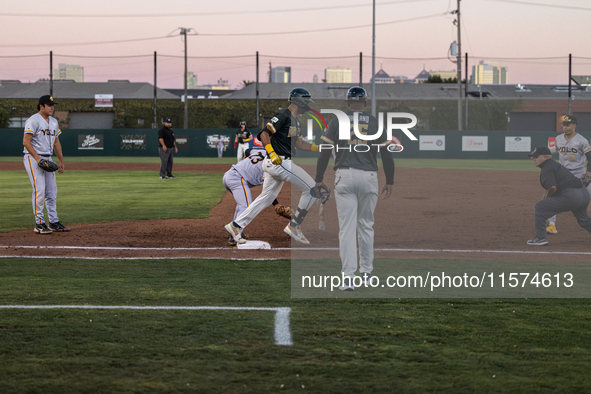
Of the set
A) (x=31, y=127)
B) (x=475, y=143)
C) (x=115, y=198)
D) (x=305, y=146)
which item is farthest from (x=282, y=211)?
(x=475, y=143)

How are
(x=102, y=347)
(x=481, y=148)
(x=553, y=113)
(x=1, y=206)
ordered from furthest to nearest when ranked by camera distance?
(x=553, y=113) → (x=481, y=148) → (x=1, y=206) → (x=102, y=347)

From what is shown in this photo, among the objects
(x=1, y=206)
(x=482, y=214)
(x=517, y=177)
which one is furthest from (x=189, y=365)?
(x=517, y=177)

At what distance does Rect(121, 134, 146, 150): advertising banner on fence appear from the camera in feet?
140

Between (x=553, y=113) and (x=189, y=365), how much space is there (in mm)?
69103

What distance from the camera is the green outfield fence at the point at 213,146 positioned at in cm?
4016

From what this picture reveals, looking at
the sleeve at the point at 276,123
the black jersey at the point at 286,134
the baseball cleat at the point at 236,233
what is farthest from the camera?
the baseball cleat at the point at 236,233

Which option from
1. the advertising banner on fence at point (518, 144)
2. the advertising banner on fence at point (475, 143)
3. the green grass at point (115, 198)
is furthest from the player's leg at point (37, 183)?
the advertising banner on fence at point (518, 144)

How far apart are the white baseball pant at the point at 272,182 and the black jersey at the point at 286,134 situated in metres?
0.16

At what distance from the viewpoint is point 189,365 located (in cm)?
388

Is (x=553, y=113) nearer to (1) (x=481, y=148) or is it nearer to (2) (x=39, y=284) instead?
(1) (x=481, y=148)

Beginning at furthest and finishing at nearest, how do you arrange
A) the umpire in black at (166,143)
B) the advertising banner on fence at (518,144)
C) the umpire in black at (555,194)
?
the advertising banner on fence at (518,144), the umpire in black at (166,143), the umpire in black at (555,194)

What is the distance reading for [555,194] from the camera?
30.8ft

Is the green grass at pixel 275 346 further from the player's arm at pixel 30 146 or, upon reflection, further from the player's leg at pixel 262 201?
the player's arm at pixel 30 146

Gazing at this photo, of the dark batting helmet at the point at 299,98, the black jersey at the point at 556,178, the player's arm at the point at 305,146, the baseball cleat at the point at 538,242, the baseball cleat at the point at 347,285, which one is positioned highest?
the dark batting helmet at the point at 299,98
